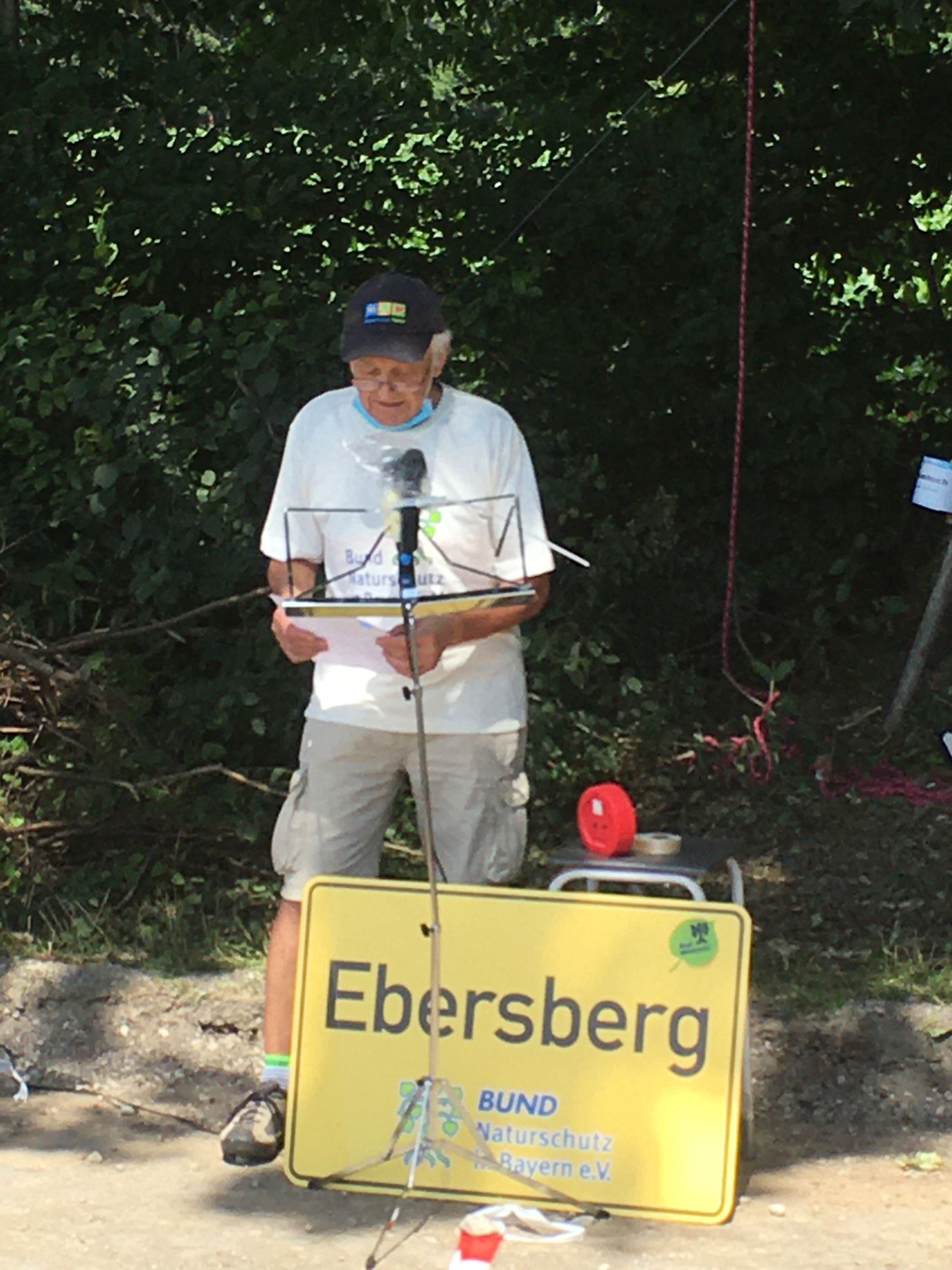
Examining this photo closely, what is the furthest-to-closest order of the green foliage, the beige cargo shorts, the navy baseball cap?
the green foliage
the beige cargo shorts
the navy baseball cap

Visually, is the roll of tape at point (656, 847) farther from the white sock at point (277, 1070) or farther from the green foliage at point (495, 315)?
→ the green foliage at point (495, 315)

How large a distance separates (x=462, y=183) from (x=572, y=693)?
6.12ft

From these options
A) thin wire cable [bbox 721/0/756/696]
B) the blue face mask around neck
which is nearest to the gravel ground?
the blue face mask around neck

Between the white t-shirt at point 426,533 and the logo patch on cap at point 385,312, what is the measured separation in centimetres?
19

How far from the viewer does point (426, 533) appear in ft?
13.5

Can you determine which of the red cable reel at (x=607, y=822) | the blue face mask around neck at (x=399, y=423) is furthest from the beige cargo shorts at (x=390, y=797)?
the blue face mask around neck at (x=399, y=423)

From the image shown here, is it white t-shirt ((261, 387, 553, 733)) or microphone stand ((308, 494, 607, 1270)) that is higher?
white t-shirt ((261, 387, 553, 733))

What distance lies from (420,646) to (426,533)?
300 mm

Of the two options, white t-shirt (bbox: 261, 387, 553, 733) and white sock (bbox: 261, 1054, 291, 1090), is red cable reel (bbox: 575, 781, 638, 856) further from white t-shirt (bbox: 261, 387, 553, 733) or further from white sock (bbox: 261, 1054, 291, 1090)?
white sock (bbox: 261, 1054, 291, 1090)

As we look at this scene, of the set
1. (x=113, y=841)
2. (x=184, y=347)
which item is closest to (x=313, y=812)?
(x=113, y=841)

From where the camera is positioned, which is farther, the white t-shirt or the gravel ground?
the white t-shirt

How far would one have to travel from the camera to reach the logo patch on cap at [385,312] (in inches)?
163

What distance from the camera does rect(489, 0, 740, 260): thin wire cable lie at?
7.01 m

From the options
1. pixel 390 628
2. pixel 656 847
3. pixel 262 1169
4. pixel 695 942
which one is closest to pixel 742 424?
pixel 656 847
